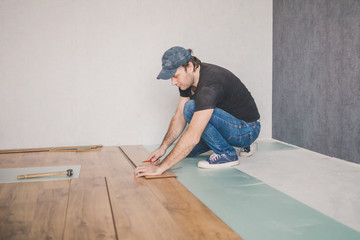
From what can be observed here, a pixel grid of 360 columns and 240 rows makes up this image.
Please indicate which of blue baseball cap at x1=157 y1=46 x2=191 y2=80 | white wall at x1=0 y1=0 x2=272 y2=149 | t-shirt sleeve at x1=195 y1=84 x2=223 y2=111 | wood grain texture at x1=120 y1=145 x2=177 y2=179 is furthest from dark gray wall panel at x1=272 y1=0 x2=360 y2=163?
wood grain texture at x1=120 y1=145 x2=177 y2=179

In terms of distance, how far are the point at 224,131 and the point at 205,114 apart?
1.84 feet

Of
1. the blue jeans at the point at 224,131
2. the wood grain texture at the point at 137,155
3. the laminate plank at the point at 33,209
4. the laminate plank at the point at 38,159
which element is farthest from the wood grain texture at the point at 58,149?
the blue jeans at the point at 224,131

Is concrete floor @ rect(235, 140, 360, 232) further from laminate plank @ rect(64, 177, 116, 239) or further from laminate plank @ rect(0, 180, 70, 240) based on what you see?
laminate plank @ rect(0, 180, 70, 240)

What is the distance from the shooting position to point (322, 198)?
2045 millimetres

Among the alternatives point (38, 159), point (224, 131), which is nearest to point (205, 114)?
point (224, 131)

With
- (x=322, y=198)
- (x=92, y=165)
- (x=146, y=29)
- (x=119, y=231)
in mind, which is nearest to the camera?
(x=119, y=231)

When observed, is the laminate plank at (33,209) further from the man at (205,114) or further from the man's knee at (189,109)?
the man's knee at (189,109)

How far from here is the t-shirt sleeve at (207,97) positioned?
2.29 meters

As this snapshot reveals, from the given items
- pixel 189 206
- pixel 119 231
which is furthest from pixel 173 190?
pixel 119 231

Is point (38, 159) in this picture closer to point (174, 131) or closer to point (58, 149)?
point (58, 149)

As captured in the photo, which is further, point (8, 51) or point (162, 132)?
point (162, 132)

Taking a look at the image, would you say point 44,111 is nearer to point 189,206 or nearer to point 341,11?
point 189,206

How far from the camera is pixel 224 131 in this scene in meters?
2.79

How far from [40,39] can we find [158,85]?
54.7 inches
